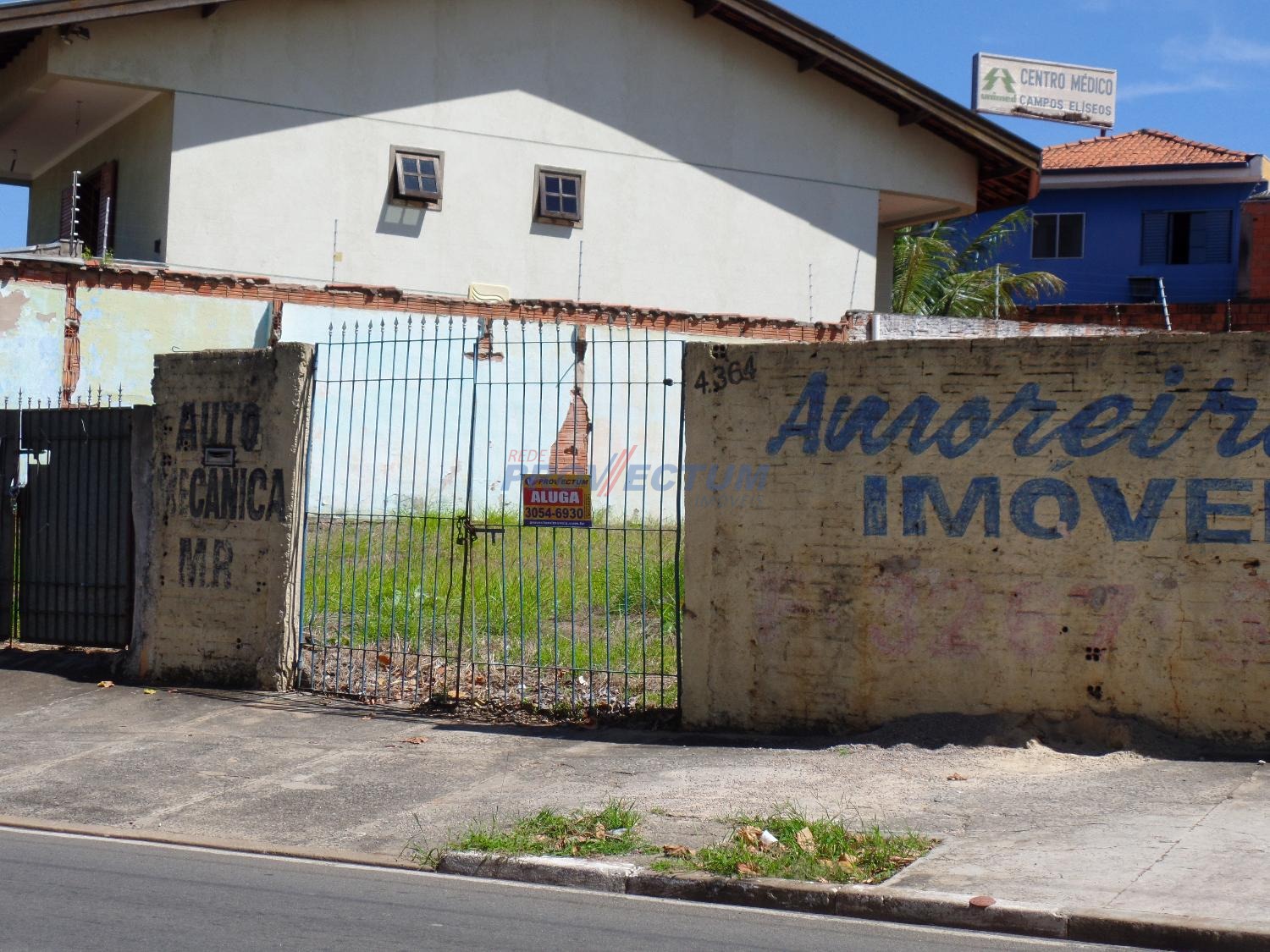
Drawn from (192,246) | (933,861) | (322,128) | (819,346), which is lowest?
(933,861)

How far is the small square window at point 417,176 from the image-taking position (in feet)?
72.6

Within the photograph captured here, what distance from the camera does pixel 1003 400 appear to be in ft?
29.7

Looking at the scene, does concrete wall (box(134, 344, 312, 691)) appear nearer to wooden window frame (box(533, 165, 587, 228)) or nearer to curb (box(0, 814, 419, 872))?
curb (box(0, 814, 419, 872))

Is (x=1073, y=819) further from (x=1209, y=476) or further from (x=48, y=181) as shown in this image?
(x=48, y=181)

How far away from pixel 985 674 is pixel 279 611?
5475 mm

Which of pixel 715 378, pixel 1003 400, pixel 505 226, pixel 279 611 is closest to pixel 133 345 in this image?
pixel 505 226

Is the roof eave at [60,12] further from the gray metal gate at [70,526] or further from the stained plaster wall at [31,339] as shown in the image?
the gray metal gate at [70,526]

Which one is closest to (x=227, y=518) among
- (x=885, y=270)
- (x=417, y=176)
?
(x=417, y=176)

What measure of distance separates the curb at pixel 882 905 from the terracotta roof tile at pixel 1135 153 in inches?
1190

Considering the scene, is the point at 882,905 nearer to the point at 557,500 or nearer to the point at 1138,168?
the point at 557,500

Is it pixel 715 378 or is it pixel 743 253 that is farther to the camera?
pixel 743 253

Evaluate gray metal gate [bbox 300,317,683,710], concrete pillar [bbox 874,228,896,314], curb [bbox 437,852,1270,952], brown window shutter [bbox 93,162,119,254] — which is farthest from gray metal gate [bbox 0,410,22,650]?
concrete pillar [bbox 874,228,896,314]

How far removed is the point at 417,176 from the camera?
73.0 feet

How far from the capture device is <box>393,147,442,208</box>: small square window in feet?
72.6
